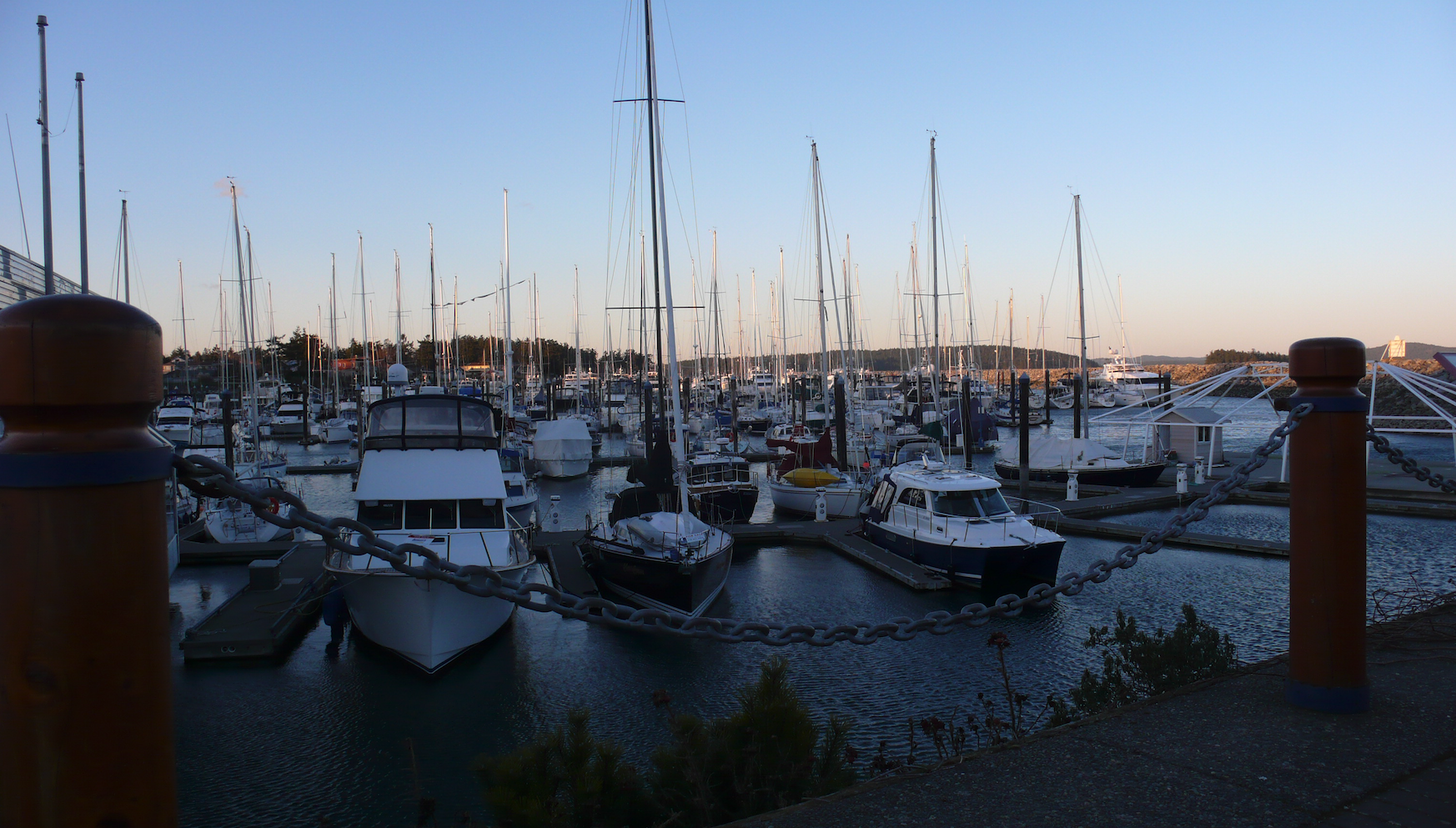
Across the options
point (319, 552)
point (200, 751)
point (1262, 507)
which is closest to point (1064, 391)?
point (1262, 507)

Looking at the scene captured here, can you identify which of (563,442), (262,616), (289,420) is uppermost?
(289,420)

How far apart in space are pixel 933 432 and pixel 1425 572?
89.5 ft

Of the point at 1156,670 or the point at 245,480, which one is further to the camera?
the point at 245,480

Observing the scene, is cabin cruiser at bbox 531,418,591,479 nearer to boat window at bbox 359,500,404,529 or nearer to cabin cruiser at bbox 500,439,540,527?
cabin cruiser at bbox 500,439,540,527

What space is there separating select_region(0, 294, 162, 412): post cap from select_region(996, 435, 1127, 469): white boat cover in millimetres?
37549

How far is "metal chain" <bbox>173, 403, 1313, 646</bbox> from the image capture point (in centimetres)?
264

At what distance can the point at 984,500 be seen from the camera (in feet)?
71.1

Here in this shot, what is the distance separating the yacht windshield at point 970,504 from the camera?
70.2 feet

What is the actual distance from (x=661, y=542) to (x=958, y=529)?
7.40 meters

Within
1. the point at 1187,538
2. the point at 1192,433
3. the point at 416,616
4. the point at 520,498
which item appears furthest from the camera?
the point at 1192,433

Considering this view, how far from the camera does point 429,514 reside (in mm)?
15883

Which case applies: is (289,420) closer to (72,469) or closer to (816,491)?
(816,491)

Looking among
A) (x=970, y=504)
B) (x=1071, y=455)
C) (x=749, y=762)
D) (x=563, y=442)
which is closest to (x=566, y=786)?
(x=749, y=762)

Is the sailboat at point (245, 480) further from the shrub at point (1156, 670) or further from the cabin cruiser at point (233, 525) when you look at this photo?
the shrub at point (1156, 670)
